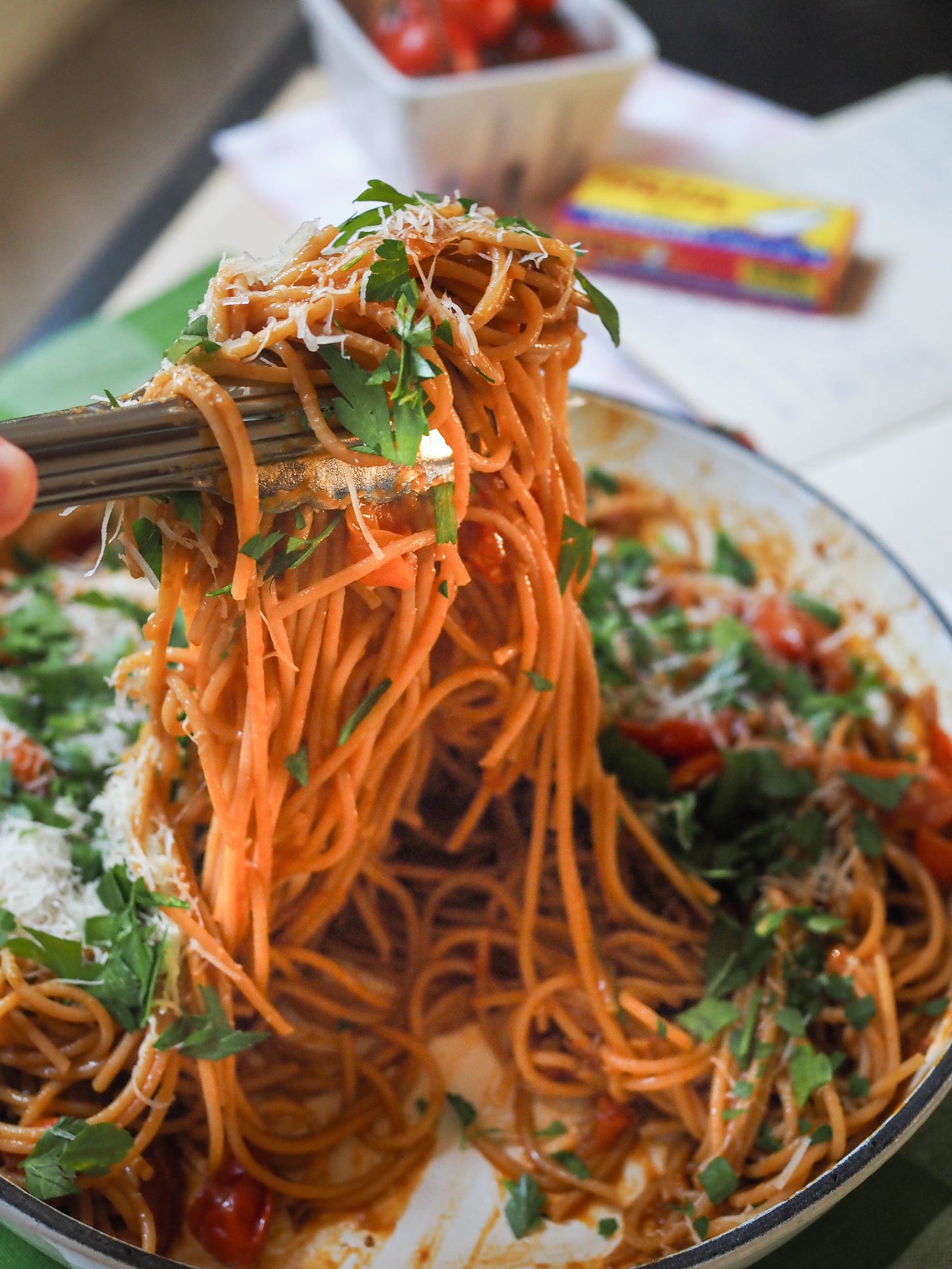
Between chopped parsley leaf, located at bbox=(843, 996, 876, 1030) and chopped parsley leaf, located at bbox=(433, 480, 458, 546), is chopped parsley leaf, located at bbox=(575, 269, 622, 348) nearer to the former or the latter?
chopped parsley leaf, located at bbox=(433, 480, 458, 546)

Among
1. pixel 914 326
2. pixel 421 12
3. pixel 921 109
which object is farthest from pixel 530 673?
pixel 921 109

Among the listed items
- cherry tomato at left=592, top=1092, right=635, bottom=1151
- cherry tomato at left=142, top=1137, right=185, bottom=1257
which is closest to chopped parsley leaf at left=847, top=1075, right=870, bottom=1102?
cherry tomato at left=592, top=1092, right=635, bottom=1151

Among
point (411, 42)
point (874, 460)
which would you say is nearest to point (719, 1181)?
point (874, 460)

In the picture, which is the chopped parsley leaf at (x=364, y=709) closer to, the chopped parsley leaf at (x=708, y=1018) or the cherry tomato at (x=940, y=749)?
the chopped parsley leaf at (x=708, y=1018)

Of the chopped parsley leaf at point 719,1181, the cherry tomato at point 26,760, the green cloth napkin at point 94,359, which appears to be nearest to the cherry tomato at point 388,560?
the cherry tomato at point 26,760

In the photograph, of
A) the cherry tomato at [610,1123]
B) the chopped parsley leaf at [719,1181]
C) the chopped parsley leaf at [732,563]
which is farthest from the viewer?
the chopped parsley leaf at [732,563]

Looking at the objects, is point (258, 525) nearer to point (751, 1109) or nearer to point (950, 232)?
point (751, 1109)

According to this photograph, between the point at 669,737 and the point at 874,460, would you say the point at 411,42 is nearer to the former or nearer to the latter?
the point at 874,460
